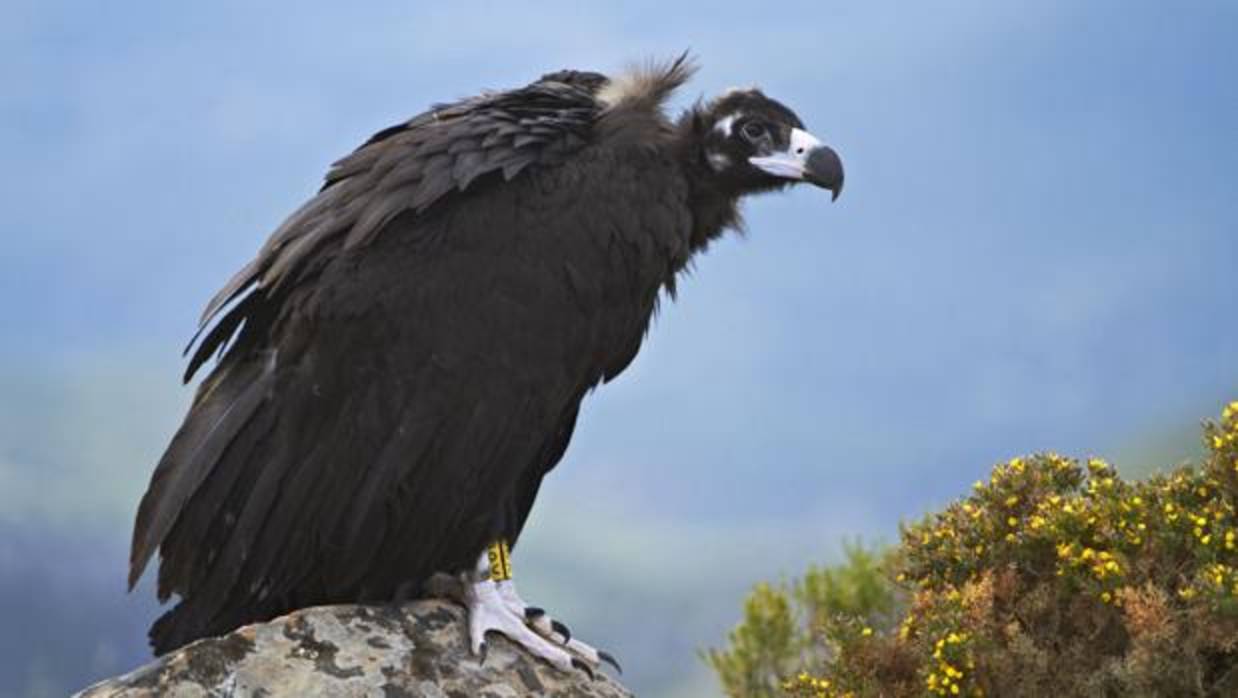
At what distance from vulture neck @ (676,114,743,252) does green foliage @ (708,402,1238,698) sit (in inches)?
108

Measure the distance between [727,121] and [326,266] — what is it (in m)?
1.91

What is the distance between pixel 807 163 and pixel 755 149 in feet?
0.79

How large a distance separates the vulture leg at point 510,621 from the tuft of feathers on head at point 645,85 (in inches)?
77.9

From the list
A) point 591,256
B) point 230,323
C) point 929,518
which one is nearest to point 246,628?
point 230,323

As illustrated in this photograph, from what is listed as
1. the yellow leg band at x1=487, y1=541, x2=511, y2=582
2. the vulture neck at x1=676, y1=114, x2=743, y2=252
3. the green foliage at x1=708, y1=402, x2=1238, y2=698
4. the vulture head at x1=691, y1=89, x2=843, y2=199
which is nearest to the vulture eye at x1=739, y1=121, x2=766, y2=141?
the vulture head at x1=691, y1=89, x2=843, y2=199

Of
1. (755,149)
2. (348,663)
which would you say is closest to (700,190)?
(755,149)

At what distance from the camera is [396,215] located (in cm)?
766

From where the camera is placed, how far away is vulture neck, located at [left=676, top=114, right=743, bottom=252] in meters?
A: 8.35

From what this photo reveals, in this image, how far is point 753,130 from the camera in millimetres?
8422

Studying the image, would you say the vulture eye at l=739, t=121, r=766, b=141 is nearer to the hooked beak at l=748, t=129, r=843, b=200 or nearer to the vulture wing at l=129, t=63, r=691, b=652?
the hooked beak at l=748, t=129, r=843, b=200

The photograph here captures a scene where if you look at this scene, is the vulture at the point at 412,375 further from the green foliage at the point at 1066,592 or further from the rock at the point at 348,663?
the green foliage at the point at 1066,592

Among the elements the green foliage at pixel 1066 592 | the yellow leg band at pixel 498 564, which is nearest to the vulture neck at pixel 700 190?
the yellow leg band at pixel 498 564

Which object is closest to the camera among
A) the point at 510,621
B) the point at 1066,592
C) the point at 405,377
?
the point at 405,377

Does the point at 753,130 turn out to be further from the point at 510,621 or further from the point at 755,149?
the point at 510,621
